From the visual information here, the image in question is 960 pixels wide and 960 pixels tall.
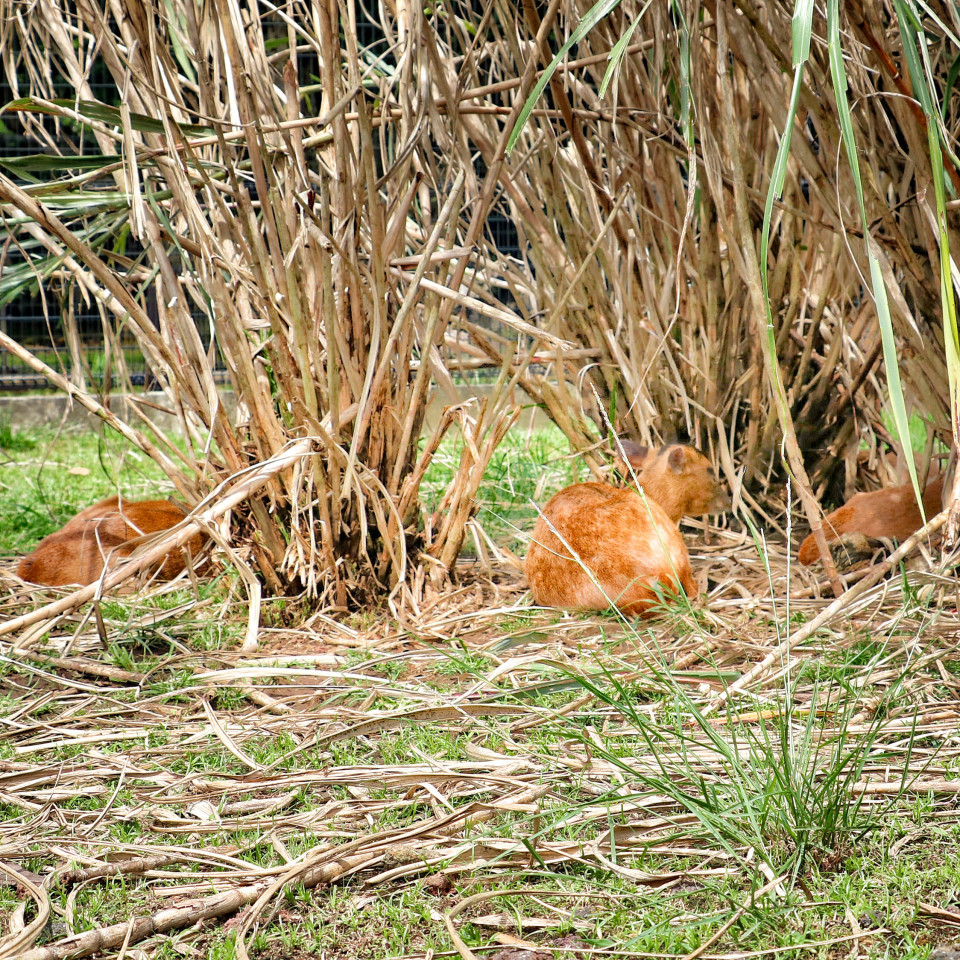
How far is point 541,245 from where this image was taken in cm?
289

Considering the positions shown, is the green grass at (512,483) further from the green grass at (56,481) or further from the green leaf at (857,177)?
the green leaf at (857,177)

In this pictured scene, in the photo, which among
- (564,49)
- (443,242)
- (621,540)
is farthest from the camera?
(443,242)

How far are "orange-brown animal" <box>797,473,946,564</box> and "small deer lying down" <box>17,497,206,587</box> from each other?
1772 millimetres

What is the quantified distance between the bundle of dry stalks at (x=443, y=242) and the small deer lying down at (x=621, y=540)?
0.57 feet

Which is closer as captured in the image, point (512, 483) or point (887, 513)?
point (887, 513)

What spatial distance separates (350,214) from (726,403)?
130cm

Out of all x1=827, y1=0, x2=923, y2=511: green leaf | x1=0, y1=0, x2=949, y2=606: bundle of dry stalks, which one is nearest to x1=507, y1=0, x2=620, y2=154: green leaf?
x1=827, y1=0, x2=923, y2=511: green leaf

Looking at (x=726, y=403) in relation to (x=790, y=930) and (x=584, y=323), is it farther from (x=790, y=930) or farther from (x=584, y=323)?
(x=790, y=930)

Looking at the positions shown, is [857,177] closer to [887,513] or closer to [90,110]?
[887,513]

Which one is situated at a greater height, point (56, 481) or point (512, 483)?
point (512, 483)

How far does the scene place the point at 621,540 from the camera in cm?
240

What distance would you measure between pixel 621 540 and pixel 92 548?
150 centimetres

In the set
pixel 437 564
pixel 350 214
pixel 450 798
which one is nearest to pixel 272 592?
pixel 437 564

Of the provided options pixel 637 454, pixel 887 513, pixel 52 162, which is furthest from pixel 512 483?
pixel 52 162
